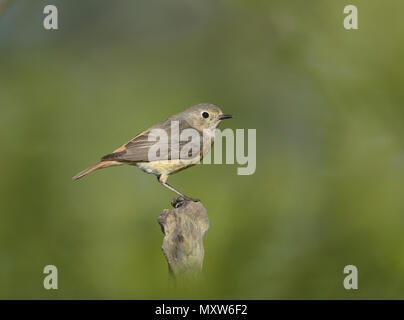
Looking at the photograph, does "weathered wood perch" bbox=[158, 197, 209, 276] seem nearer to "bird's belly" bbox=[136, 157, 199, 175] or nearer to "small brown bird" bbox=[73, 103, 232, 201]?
"small brown bird" bbox=[73, 103, 232, 201]

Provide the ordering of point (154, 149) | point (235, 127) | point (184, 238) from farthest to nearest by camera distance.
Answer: point (235, 127) < point (154, 149) < point (184, 238)

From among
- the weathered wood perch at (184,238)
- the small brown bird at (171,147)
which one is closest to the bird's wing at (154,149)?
the small brown bird at (171,147)

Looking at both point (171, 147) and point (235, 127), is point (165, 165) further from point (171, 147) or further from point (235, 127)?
point (235, 127)

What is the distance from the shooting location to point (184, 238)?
4.73m

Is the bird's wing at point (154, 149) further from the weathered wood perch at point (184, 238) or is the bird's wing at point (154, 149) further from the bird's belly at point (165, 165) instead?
the weathered wood perch at point (184, 238)

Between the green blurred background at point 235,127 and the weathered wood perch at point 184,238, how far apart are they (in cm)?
92

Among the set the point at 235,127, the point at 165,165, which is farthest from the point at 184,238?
the point at 235,127

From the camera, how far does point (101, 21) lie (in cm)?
999

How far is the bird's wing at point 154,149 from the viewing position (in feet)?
19.3

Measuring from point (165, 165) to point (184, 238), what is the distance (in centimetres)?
148

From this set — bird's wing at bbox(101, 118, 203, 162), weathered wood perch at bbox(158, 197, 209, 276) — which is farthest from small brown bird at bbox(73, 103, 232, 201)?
weathered wood perch at bbox(158, 197, 209, 276)

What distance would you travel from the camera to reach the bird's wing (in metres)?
5.89

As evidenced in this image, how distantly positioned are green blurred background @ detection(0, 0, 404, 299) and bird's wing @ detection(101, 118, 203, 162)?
41.4 inches

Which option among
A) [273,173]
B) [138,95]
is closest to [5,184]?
[138,95]
